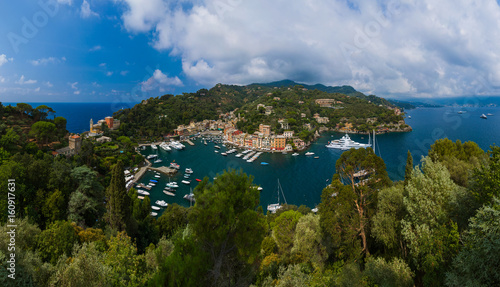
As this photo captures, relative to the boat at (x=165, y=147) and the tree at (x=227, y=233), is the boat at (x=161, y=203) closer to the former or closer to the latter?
the tree at (x=227, y=233)

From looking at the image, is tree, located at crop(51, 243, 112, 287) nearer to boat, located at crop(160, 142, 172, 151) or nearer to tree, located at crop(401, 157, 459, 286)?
tree, located at crop(401, 157, 459, 286)

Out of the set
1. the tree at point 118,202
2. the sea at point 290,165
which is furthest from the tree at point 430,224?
the sea at point 290,165

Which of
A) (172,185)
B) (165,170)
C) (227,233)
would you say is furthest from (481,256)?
(165,170)

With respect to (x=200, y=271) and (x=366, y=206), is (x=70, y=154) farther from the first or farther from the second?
(x=366, y=206)

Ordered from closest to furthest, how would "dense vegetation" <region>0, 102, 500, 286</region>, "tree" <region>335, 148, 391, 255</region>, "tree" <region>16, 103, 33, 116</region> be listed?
"dense vegetation" <region>0, 102, 500, 286</region>, "tree" <region>335, 148, 391, 255</region>, "tree" <region>16, 103, 33, 116</region>

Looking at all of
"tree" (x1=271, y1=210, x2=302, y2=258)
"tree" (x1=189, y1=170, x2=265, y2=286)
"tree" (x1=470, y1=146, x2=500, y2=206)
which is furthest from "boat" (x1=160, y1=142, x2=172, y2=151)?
"tree" (x1=470, y1=146, x2=500, y2=206)

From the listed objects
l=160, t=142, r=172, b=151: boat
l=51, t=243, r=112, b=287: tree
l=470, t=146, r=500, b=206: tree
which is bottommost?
l=160, t=142, r=172, b=151: boat

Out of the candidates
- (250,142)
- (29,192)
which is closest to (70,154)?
(29,192)
